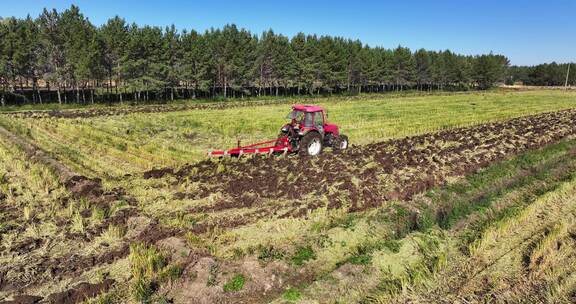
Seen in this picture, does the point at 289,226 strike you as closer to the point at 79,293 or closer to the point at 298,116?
the point at 79,293

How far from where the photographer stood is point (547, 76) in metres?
132

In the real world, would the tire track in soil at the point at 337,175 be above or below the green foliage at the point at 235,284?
above

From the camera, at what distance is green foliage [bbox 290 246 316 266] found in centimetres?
748

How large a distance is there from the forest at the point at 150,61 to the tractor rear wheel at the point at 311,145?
33876 millimetres

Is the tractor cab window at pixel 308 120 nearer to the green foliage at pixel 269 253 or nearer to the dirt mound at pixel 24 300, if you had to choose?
the green foliage at pixel 269 253

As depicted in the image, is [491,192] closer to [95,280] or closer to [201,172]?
[201,172]

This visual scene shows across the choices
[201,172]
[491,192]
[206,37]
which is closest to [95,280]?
[201,172]

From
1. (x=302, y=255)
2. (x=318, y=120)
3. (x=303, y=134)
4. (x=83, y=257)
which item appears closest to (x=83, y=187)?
(x=83, y=257)

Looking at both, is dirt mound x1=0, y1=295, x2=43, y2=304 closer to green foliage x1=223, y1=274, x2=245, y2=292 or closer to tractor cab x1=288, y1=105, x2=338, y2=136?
green foliage x1=223, y1=274, x2=245, y2=292

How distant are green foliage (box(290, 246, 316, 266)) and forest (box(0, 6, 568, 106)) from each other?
4057 cm

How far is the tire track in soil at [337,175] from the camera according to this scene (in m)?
10.6

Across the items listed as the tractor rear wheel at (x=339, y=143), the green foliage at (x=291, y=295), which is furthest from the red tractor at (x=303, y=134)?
the green foliage at (x=291, y=295)

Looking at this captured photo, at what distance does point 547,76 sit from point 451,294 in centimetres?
15272

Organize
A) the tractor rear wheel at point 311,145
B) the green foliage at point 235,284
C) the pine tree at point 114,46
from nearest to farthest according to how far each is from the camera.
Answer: the green foliage at point 235,284 → the tractor rear wheel at point 311,145 → the pine tree at point 114,46
